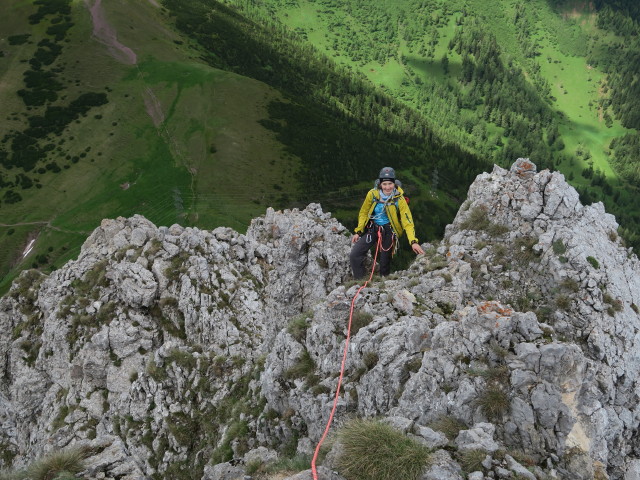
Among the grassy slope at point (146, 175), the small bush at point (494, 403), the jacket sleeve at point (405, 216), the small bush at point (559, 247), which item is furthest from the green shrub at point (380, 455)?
the grassy slope at point (146, 175)

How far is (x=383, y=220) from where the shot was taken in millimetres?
22469

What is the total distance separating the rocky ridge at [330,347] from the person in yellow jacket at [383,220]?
2302mm

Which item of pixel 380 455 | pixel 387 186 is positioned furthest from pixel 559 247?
pixel 380 455

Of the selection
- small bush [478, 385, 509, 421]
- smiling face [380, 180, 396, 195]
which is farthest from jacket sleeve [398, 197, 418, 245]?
small bush [478, 385, 509, 421]

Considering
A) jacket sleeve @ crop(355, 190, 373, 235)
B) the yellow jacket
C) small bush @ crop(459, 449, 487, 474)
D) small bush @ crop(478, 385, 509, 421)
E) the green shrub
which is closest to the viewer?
the green shrub

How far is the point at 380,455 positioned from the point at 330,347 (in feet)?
24.0

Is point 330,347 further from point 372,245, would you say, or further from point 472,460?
point 472,460

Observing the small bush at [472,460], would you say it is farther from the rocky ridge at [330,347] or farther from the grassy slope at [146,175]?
the grassy slope at [146,175]

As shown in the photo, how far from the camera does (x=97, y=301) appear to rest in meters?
36.2

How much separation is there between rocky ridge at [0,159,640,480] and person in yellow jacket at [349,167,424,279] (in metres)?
2.30

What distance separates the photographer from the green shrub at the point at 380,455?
34.3ft

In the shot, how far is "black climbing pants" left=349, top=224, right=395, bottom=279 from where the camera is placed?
22.5 meters

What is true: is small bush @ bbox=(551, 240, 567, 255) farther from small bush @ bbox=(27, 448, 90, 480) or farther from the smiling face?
small bush @ bbox=(27, 448, 90, 480)

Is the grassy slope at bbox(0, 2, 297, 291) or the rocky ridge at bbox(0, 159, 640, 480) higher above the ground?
the rocky ridge at bbox(0, 159, 640, 480)
